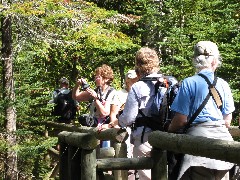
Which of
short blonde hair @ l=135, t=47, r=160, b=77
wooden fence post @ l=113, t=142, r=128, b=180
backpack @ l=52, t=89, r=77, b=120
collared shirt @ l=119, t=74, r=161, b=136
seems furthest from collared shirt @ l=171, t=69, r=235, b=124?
backpack @ l=52, t=89, r=77, b=120

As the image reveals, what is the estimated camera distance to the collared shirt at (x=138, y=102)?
13.2 ft

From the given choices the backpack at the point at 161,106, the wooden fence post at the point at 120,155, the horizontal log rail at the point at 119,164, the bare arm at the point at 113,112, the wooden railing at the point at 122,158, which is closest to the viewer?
the wooden railing at the point at 122,158

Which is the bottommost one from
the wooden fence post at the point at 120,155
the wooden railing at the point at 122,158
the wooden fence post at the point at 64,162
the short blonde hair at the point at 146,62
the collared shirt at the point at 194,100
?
the wooden fence post at the point at 120,155

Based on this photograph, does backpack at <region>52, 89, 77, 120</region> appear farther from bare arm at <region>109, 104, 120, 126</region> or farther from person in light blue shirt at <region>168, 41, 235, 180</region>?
person in light blue shirt at <region>168, 41, 235, 180</region>

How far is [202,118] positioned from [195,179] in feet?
1.51

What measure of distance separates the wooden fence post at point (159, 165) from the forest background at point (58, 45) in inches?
174

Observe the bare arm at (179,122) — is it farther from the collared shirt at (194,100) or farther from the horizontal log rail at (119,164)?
the horizontal log rail at (119,164)

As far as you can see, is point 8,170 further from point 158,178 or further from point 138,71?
point 158,178

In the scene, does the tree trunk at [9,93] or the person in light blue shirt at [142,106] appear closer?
the person in light blue shirt at [142,106]

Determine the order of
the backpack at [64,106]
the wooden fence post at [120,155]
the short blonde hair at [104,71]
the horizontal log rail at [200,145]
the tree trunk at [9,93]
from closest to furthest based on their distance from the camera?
the horizontal log rail at [200,145]
the wooden fence post at [120,155]
the short blonde hair at [104,71]
the tree trunk at [9,93]
the backpack at [64,106]

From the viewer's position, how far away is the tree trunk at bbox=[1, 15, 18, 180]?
7918 mm

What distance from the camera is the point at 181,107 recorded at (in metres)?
3.41

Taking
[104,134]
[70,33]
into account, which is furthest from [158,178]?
[70,33]

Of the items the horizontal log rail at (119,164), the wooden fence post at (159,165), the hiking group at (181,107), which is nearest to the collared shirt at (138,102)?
the hiking group at (181,107)
